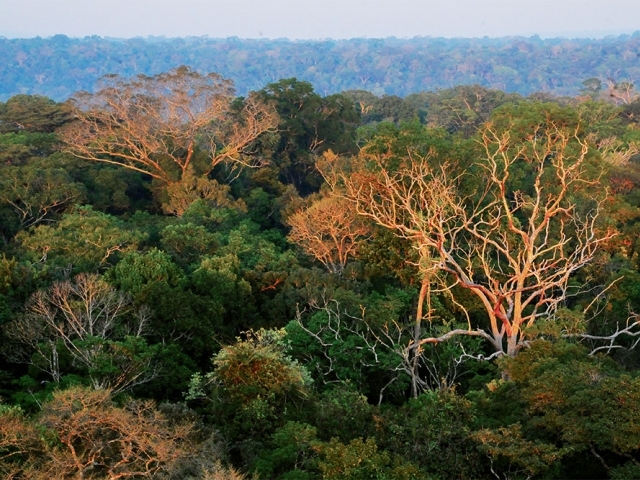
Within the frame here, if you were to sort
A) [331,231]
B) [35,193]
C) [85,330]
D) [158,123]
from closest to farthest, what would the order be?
[85,330], [331,231], [35,193], [158,123]

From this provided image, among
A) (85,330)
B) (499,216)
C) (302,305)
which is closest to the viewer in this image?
(85,330)

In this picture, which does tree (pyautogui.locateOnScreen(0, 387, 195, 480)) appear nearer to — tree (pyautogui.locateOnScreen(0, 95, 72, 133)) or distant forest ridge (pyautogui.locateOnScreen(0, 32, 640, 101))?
tree (pyautogui.locateOnScreen(0, 95, 72, 133))

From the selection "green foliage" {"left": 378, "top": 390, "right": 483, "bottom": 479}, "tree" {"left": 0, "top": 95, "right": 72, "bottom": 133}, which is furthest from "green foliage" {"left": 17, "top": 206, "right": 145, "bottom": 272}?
"tree" {"left": 0, "top": 95, "right": 72, "bottom": 133}

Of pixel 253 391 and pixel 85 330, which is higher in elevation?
pixel 253 391

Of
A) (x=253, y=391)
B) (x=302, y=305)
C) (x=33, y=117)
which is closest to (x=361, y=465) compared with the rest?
(x=253, y=391)

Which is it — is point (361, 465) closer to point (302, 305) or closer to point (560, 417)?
point (560, 417)

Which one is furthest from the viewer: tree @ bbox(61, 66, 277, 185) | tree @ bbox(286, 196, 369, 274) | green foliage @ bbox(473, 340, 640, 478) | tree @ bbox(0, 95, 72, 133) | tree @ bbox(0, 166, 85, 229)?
tree @ bbox(0, 95, 72, 133)
